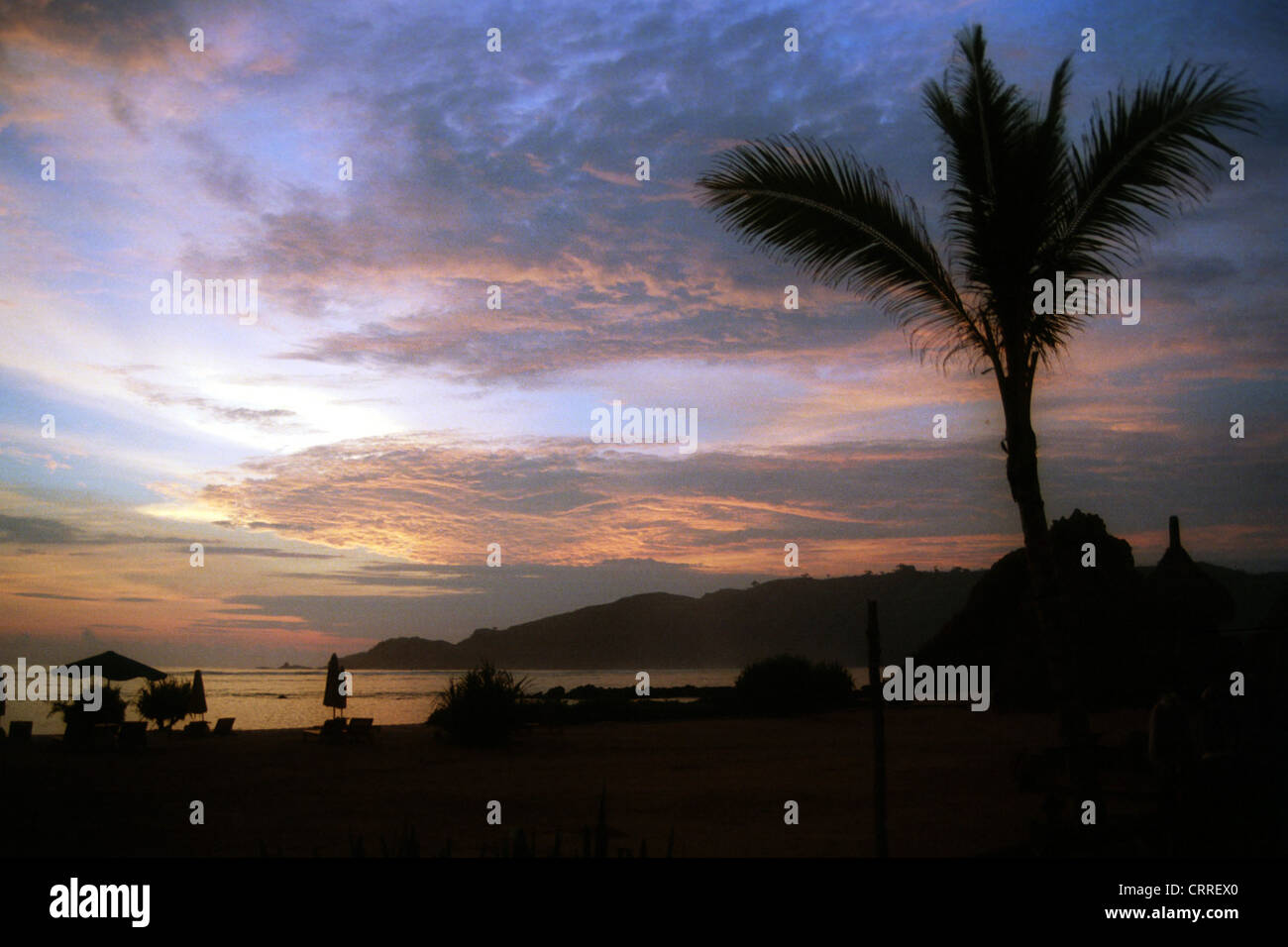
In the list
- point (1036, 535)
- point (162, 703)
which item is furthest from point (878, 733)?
point (162, 703)

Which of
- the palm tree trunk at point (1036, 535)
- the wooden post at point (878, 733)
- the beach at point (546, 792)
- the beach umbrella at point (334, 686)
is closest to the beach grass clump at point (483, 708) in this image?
the beach at point (546, 792)

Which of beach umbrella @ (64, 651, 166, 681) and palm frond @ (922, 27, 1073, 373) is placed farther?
beach umbrella @ (64, 651, 166, 681)

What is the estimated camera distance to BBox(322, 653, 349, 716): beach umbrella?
20.8 m

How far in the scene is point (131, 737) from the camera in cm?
1628

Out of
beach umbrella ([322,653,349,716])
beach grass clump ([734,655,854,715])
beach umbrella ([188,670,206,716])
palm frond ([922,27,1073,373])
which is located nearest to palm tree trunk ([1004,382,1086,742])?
palm frond ([922,27,1073,373])

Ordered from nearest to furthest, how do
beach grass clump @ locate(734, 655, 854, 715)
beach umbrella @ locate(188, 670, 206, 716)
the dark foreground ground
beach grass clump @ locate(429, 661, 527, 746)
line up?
1. the dark foreground ground
2. beach grass clump @ locate(429, 661, 527, 746)
3. beach umbrella @ locate(188, 670, 206, 716)
4. beach grass clump @ locate(734, 655, 854, 715)

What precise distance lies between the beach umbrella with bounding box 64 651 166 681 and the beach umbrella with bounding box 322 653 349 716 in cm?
361

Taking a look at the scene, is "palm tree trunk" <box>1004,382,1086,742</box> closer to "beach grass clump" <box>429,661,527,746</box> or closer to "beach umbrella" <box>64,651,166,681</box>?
"beach grass clump" <box>429,661,527,746</box>

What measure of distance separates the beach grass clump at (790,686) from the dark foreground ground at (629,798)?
5220 mm

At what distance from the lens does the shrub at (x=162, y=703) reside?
21.5 meters

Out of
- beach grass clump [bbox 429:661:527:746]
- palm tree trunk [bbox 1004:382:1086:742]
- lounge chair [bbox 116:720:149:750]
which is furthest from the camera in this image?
beach grass clump [bbox 429:661:527:746]

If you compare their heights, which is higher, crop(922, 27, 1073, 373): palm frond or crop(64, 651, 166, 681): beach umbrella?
crop(922, 27, 1073, 373): palm frond

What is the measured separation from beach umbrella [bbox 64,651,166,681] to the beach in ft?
5.86
